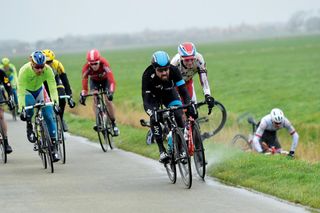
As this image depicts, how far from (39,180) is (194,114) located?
114 inches

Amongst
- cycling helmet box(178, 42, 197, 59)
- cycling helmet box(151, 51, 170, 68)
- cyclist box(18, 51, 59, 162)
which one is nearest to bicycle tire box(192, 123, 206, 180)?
cycling helmet box(151, 51, 170, 68)

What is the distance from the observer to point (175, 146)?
11828mm

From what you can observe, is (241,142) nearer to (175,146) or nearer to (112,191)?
(175,146)

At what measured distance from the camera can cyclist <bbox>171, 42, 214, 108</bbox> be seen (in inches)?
534

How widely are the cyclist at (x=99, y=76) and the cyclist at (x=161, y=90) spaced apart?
4435 millimetres

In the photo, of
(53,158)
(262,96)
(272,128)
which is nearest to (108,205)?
(53,158)

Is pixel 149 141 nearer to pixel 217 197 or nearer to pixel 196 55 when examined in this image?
pixel 196 55

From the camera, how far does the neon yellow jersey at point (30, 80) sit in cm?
1435

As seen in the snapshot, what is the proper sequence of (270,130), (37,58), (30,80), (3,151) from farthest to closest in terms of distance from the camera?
(270,130) < (3,151) < (30,80) < (37,58)

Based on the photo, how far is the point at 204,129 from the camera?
20.2 meters

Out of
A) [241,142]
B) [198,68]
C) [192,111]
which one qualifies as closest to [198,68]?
[198,68]

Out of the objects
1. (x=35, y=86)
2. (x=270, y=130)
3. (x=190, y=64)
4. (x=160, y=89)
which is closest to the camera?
(x=160, y=89)

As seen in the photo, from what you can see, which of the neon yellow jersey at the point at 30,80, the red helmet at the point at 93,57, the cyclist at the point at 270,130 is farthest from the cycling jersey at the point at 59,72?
the cyclist at the point at 270,130

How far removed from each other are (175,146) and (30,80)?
4.00 metres
